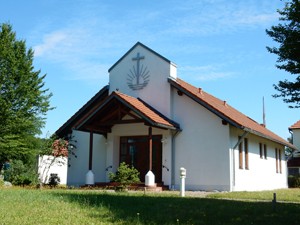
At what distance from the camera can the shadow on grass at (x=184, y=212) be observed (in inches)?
337

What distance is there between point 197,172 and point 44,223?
13587 millimetres

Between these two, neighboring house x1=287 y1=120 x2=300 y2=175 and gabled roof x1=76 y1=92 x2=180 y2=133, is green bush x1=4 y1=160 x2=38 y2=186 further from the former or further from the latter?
neighboring house x1=287 y1=120 x2=300 y2=175

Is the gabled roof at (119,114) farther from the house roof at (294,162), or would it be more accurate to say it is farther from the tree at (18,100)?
the house roof at (294,162)

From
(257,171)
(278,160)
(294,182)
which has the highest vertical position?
(278,160)

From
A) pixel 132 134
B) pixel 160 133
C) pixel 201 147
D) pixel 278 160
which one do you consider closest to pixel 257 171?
pixel 201 147

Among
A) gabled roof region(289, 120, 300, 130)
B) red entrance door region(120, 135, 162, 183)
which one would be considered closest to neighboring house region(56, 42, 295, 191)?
red entrance door region(120, 135, 162, 183)

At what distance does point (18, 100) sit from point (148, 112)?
1206cm

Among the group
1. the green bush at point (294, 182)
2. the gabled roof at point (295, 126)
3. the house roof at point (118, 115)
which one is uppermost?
the gabled roof at point (295, 126)

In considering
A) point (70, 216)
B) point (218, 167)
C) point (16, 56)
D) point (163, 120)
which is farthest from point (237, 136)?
point (16, 56)

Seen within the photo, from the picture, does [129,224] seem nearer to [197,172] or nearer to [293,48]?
[293,48]

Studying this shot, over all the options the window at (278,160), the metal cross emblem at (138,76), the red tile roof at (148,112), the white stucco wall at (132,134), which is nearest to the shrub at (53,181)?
the white stucco wall at (132,134)

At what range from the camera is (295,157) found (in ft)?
141

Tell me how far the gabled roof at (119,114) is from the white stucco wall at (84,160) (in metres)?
1.43

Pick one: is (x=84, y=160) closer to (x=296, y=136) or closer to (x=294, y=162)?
(x=294, y=162)
